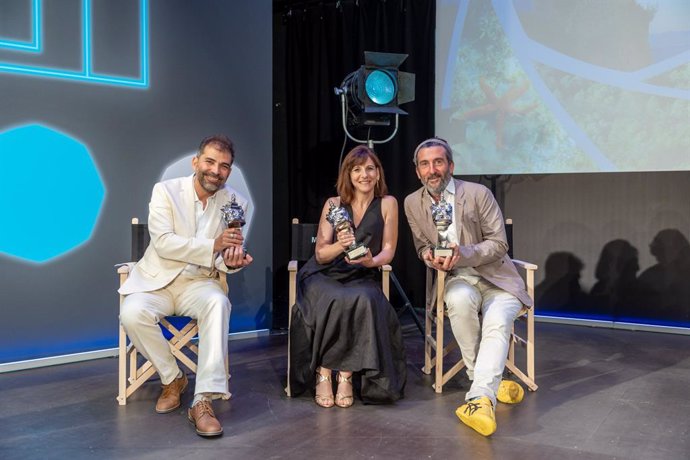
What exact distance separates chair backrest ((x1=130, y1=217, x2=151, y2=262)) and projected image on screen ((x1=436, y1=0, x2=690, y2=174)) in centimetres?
291

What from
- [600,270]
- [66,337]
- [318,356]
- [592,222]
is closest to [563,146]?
[592,222]

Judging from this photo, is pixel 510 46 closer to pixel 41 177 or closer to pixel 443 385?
pixel 443 385

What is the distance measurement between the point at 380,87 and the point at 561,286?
2.23 m

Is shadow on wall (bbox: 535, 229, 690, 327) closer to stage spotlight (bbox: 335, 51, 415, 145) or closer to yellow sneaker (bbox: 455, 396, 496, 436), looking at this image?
stage spotlight (bbox: 335, 51, 415, 145)

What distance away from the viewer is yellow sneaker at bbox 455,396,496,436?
2576mm

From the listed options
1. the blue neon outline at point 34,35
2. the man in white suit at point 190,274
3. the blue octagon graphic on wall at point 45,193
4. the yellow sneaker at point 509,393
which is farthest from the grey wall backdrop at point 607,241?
the blue neon outline at point 34,35

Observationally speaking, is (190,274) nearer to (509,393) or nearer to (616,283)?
(509,393)

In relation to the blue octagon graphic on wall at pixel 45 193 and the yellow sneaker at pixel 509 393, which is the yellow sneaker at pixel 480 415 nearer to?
the yellow sneaker at pixel 509 393

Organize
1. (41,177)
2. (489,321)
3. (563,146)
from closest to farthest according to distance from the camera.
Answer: (489,321), (41,177), (563,146)

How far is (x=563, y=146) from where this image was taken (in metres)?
5.02

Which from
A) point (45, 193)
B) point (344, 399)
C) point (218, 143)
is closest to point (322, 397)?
point (344, 399)

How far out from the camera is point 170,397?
2.92 metres

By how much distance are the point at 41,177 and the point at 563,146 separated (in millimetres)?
3711

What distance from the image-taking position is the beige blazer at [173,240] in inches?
119
